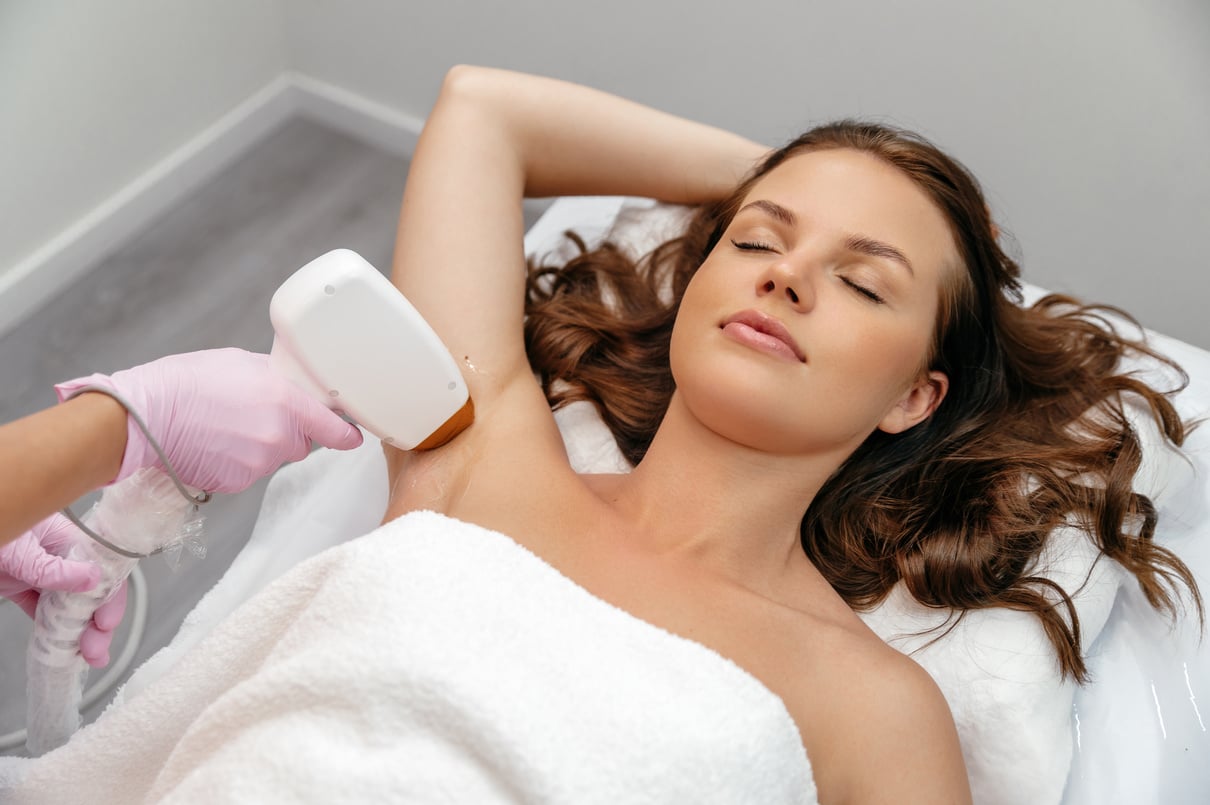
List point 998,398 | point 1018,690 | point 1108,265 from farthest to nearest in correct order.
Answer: point 1108,265, point 998,398, point 1018,690

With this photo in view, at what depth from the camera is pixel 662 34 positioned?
1.97 metres

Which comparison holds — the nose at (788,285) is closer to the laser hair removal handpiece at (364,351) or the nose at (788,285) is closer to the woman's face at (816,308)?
the woman's face at (816,308)

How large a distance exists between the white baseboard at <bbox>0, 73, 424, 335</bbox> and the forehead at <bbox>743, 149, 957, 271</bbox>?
135 centimetres

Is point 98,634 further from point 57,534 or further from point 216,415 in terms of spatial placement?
point 216,415

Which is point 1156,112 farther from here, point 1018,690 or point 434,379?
point 434,379

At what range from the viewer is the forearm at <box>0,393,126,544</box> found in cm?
83

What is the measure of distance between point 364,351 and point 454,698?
356mm

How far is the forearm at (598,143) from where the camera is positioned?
4.55 feet

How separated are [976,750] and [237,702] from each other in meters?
0.81

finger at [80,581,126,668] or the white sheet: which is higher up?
the white sheet

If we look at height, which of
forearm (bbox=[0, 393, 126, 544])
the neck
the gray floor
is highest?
forearm (bbox=[0, 393, 126, 544])

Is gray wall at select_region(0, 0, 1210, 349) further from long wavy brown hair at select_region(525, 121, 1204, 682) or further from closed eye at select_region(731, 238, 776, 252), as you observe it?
closed eye at select_region(731, 238, 776, 252)

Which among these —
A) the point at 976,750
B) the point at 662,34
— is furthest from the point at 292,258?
the point at 976,750

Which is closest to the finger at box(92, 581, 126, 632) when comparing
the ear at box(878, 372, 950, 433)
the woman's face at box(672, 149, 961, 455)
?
the woman's face at box(672, 149, 961, 455)
